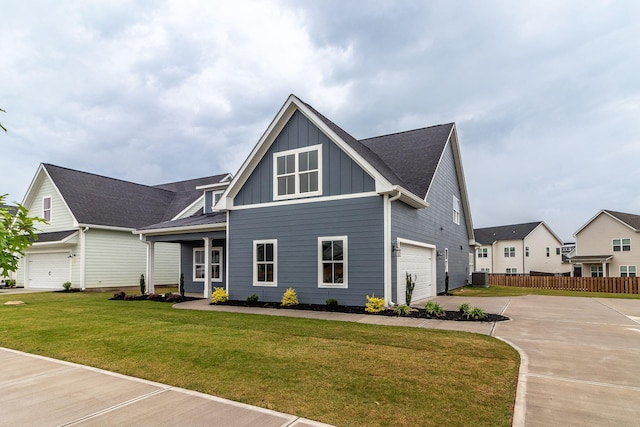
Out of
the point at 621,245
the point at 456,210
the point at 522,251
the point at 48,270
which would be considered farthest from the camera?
the point at 522,251

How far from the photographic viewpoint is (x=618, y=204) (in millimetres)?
40062

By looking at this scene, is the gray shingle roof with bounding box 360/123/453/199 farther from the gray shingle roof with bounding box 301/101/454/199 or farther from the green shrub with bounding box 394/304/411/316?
the green shrub with bounding box 394/304/411/316

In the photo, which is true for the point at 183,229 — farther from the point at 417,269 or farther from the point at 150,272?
the point at 417,269

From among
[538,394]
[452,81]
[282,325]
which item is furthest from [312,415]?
[452,81]

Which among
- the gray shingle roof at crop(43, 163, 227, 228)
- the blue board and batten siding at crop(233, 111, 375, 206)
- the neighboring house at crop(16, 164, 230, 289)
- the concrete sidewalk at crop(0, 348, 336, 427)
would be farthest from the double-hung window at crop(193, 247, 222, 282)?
the concrete sidewalk at crop(0, 348, 336, 427)

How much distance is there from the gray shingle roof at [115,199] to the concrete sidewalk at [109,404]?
1826cm

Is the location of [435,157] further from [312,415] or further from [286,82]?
[312,415]

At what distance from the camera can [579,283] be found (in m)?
22.7

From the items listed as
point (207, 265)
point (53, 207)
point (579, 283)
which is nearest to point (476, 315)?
point (207, 265)

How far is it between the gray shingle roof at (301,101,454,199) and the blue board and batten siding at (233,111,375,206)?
1.66 meters

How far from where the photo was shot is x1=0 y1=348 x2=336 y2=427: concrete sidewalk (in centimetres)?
356

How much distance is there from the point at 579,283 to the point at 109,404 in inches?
1050

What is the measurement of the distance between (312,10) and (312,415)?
13.1m

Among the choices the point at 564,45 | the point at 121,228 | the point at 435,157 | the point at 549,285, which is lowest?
the point at 549,285
